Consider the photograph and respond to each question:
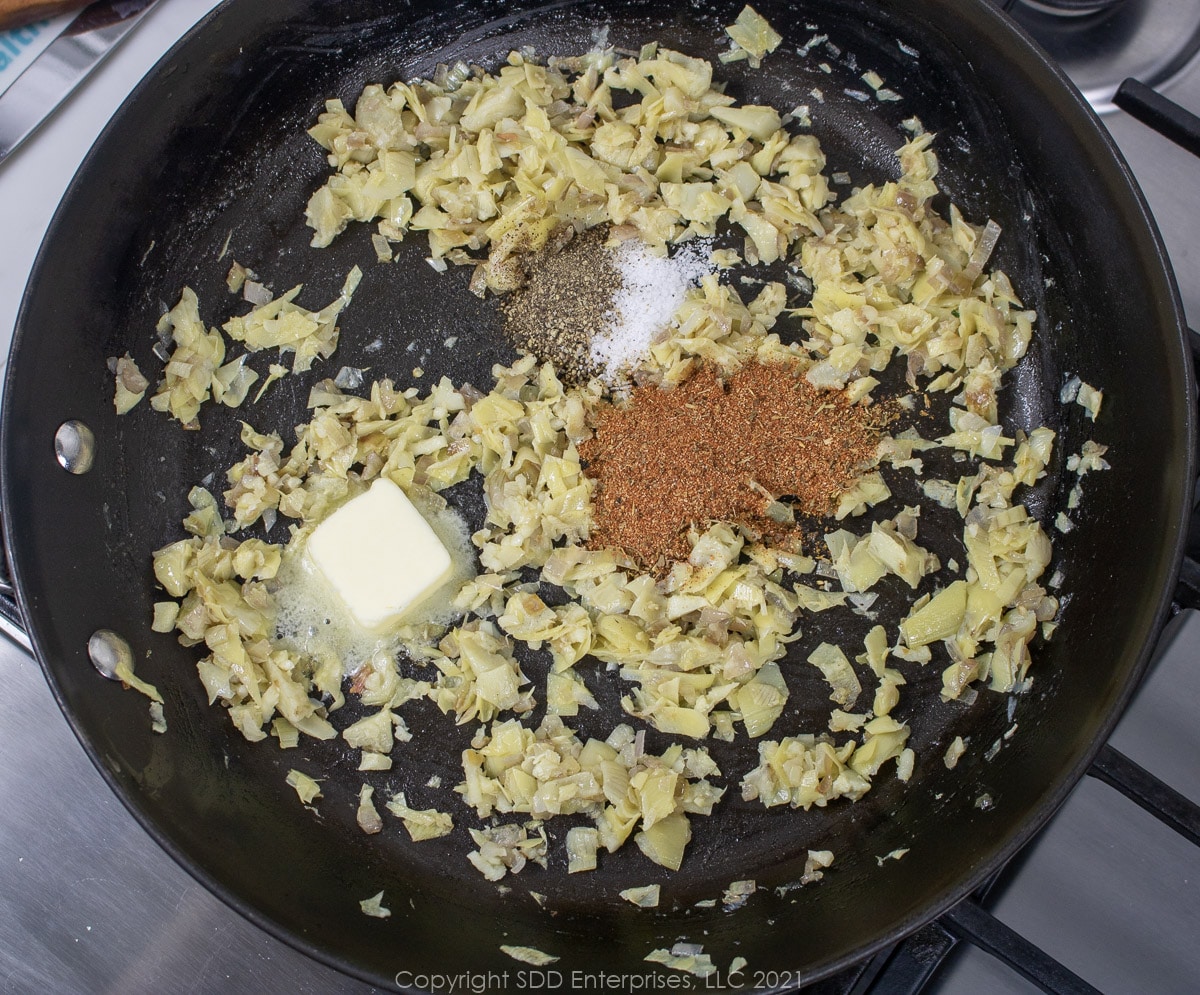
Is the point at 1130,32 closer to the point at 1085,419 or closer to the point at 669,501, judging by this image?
the point at 1085,419

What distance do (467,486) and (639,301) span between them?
16.2 inches

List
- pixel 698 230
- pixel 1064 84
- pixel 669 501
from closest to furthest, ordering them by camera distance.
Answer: pixel 1064 84 < pixel 669 501 < pixel 698 230

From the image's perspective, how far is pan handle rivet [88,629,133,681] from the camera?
1355 millimetres

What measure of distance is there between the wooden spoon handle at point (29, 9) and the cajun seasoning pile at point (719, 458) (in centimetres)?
119

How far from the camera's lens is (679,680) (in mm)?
1385

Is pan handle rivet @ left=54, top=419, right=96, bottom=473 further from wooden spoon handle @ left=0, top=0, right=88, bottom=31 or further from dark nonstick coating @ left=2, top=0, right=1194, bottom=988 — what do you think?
wooden spoon handle @ left=0, top=0, right=88, bottom=31

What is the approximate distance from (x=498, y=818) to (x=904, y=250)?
3.63ft

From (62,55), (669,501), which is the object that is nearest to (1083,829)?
(669,501)

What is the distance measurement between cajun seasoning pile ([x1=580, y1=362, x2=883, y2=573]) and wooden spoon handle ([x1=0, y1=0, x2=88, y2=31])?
3.90ft

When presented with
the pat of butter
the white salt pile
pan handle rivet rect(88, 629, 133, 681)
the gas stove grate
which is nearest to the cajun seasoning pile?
the white salt pile

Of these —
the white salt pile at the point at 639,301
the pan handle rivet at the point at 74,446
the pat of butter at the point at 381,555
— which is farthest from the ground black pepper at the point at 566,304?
the pan handle rivet at the point at 74,446

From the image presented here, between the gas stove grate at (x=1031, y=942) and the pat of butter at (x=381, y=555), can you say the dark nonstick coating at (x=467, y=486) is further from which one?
the pat of butter at (x=381, y=555)

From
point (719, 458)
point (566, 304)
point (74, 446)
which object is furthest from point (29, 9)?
point (719, 458)

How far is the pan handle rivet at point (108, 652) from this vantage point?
1.36 meters
